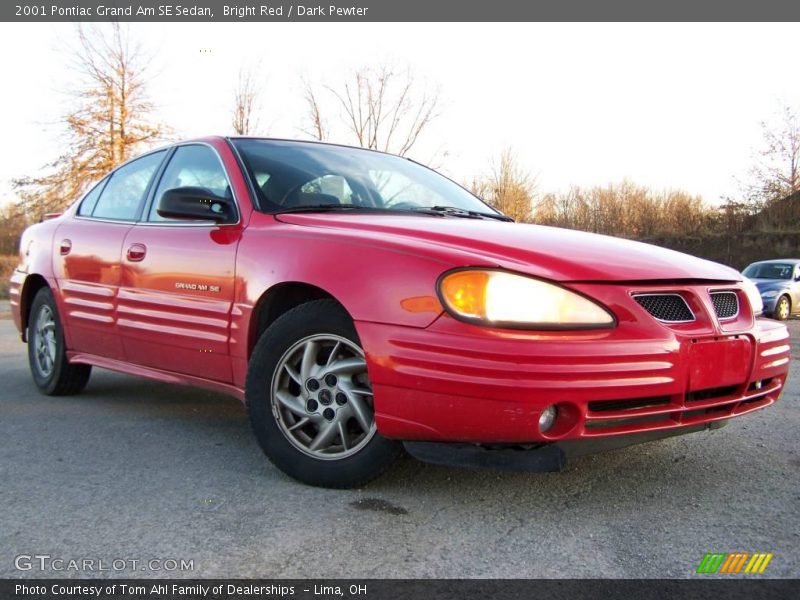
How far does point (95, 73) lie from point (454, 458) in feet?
78.9

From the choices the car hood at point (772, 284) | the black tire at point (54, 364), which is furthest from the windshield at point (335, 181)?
the car hood at point (772, 284)

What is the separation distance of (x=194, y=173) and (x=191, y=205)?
2.17ft

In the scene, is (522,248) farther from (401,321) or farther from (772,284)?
(772,284)

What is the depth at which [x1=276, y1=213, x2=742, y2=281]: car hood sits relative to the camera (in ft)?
8.06

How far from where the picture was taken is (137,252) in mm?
3756

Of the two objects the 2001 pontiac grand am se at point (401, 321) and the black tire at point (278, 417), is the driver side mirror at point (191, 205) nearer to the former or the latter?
the 2001 pontiac grand am se at point (401, 321)

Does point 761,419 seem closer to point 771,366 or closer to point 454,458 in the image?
point 771,366

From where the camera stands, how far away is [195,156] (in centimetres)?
387

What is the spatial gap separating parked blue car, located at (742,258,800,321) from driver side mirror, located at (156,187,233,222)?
14.3m

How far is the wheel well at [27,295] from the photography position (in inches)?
192

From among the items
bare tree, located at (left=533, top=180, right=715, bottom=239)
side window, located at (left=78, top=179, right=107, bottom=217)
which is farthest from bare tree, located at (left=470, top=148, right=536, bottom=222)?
side window, located at (left=78, top=179, right=107, bottom=217)

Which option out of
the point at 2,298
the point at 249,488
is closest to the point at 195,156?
the point at 249,488

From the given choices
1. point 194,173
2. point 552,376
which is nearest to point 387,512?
point 552,376

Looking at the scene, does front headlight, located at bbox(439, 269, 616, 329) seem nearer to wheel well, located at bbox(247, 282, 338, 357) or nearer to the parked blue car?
wheel well, located at bbox(247, 282, 338, 357)
